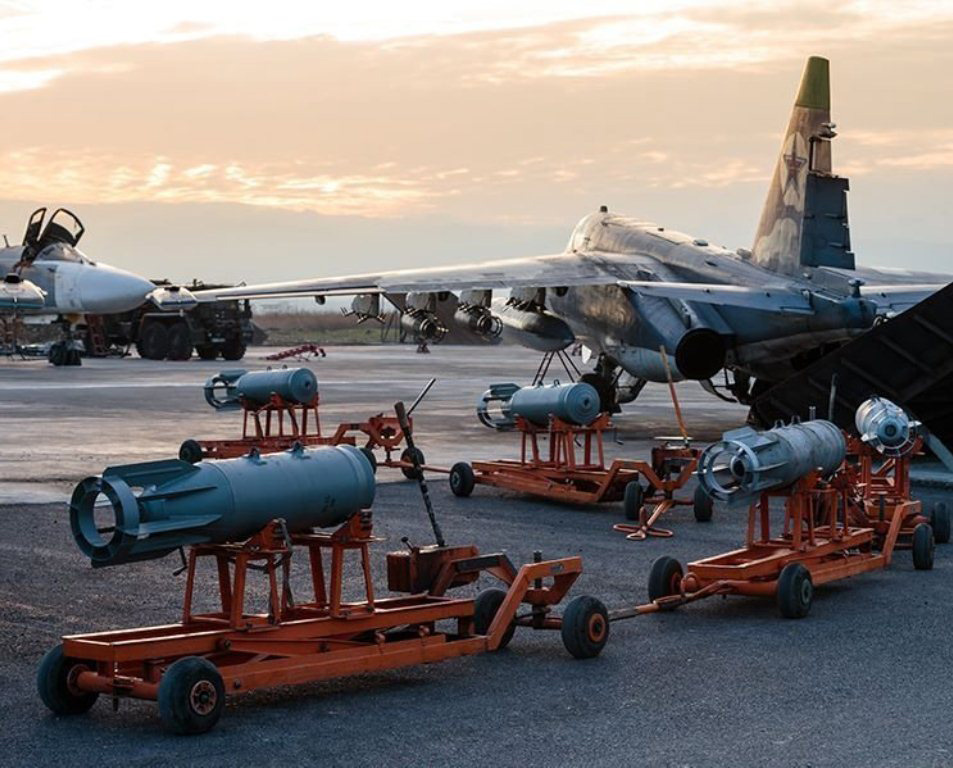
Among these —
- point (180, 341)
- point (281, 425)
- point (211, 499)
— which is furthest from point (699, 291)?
point (180, 341)

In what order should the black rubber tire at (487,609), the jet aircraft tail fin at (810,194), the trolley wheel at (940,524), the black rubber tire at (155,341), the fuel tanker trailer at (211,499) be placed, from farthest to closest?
the black rubber tire at (155,341), the jet aircraft tail fin at (810,194), the trolley wheel at (940,524), the black rubber tire at (487,609), the fuel tanker trailer at (211,499)

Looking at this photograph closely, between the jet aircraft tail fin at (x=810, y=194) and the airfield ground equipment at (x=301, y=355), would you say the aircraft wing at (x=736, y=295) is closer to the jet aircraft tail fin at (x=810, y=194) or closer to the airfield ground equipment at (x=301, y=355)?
the jet aircraft tail fin at (x=810, y=194)

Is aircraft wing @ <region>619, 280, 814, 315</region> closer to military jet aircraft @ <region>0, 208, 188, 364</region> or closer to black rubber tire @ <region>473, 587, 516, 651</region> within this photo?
black rubber tire @ <region>473, 587, 516, 651</region>

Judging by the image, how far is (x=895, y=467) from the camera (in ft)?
46.5

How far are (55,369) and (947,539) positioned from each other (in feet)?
117

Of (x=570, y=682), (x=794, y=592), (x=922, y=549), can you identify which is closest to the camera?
(x=570, y=682)

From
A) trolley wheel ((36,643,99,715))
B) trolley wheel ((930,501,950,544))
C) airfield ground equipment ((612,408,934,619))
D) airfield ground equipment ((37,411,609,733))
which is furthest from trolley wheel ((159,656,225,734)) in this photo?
trolley wheel ((930,501,950,544))

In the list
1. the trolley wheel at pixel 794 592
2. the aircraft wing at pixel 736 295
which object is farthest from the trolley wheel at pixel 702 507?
the aircraft wing at pixel 736 295

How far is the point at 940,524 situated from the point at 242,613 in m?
8.18

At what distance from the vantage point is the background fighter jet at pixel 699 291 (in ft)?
75.8

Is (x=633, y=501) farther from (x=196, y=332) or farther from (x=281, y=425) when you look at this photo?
(x=196, y=332)

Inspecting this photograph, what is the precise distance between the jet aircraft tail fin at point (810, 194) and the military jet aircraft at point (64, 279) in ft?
86.8

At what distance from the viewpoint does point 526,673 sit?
9.05 metres

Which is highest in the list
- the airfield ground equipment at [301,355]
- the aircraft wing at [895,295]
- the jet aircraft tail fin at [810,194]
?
the jet aircraft tail fin at [810,194]
